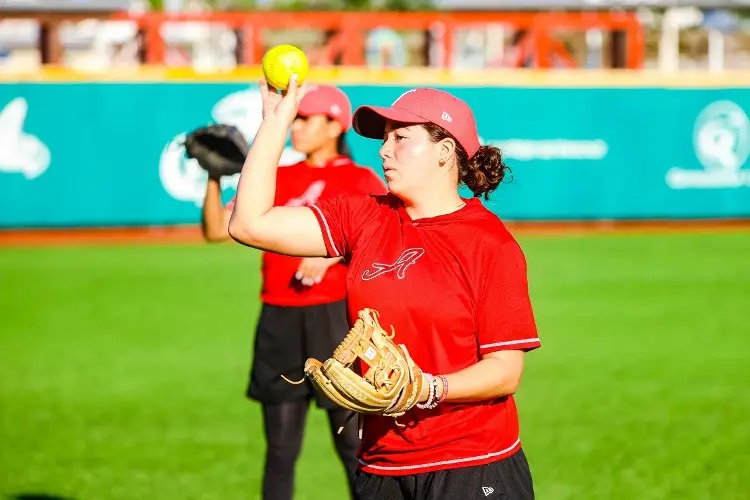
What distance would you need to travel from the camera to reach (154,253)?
1966 cm

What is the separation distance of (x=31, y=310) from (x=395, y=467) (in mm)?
10950

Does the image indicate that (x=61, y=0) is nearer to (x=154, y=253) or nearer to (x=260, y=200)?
(x=154, y=253)

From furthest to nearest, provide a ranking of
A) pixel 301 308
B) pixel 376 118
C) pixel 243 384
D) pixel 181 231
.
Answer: pixel 181 231, pixel 243 384, pixel 301 308, pixel 376 118

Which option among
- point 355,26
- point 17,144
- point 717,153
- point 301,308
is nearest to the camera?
point 301,308

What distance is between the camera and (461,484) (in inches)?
156

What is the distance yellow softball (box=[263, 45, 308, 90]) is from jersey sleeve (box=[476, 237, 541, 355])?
88cm

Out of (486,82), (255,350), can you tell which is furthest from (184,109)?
(255,350)

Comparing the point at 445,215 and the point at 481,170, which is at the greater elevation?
the point at 481,170

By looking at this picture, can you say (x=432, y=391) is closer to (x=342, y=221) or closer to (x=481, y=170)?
(x=342, y=221)

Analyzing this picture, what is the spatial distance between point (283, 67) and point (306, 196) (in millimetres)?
2341

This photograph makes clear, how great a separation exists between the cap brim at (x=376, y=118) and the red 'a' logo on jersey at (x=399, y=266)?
1.40 feet

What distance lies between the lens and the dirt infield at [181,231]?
2130 cm

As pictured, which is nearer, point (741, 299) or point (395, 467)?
point (395, 467)

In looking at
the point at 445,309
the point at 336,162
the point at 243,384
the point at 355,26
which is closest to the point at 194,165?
the point at 355,26
